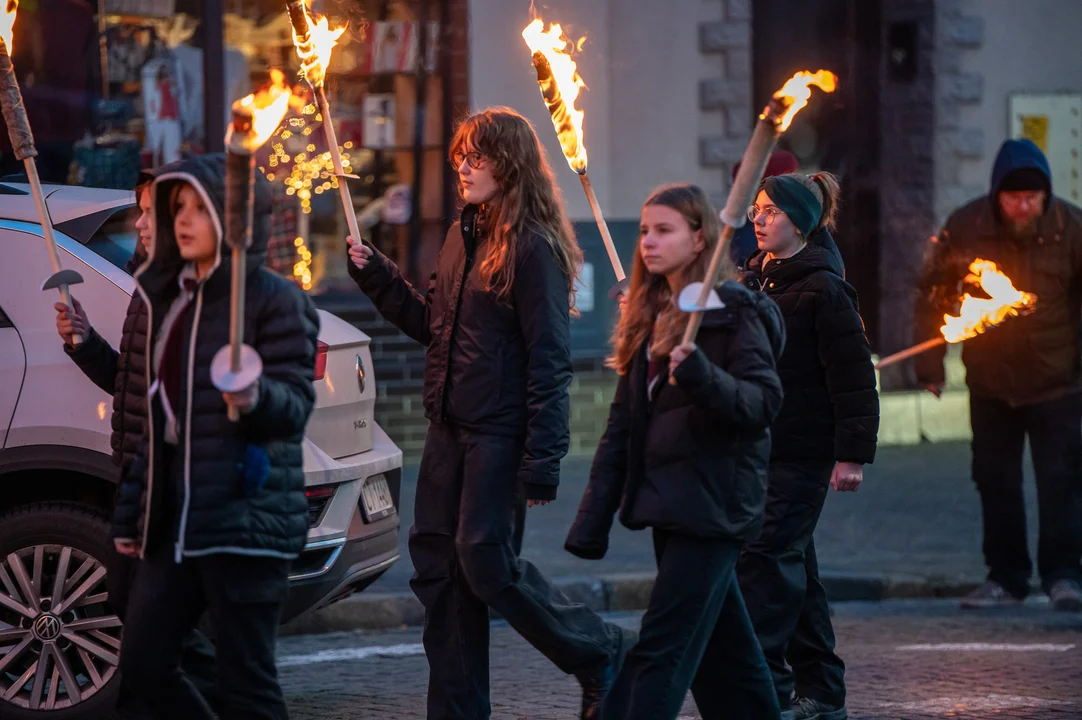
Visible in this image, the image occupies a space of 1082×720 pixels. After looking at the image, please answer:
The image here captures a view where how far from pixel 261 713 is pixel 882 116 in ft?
34.8

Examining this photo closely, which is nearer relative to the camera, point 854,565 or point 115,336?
point 115,336

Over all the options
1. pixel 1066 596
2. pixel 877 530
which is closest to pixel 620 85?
pixel 877 530

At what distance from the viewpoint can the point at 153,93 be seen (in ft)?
38.4

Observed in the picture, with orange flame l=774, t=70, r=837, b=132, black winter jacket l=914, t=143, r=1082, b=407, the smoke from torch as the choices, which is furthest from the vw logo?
black winter jacket l=914, t=143, r=1082, b=407

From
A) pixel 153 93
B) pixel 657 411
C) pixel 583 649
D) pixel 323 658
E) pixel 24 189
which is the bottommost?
pixel 323 658

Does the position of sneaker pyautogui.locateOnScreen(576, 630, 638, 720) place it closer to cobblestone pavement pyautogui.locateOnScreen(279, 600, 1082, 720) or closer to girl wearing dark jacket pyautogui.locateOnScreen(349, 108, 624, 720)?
girl wearing dark jacket pyautogui.locateOnScreen(349, 108, 624, 720)

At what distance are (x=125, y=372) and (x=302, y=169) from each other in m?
7.60

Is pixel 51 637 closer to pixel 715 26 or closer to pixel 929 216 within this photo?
pixel 715 26

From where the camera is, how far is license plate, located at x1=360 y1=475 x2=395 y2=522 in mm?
6102

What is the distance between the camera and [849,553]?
30.2ft

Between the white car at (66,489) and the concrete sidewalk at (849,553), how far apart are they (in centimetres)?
189

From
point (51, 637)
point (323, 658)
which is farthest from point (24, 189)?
point (323, 658)

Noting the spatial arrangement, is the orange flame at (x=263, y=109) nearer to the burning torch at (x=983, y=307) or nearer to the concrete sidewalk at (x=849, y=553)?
the concrete sidewalk at (x=849, y=553)

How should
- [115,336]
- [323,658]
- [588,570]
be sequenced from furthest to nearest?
[588,570]
[323,658]
[115,336]
